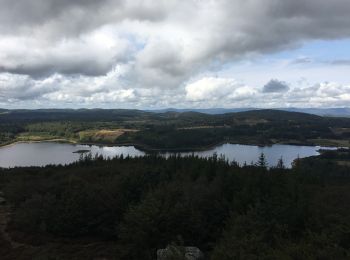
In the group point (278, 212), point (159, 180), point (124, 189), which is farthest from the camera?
point (159, 180)

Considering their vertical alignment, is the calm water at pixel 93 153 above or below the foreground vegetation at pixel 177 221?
below

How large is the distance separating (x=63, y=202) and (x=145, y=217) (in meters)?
16.0

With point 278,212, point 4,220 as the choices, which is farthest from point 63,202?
point 278,212

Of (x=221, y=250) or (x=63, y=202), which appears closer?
(x=221, y=250)

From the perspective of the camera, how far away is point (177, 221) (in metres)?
34.0

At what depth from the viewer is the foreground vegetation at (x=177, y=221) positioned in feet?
79.6

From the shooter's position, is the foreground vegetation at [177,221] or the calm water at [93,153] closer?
the foreground vegetation at [177,221]

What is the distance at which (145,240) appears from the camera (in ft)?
107

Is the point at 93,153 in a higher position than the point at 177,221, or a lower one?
lower

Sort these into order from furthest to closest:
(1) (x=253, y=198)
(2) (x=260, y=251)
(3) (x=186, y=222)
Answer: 1. (1) (x=253, y=198)
2. (3) (x=186, y=222)
3. (2) (x=260, y=251)

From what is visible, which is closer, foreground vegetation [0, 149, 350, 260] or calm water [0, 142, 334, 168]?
foreground vegetation [0, 149, 350, 260]

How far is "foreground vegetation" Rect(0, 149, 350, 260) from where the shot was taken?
2425 centimetres

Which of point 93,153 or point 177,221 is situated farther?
point 93,153

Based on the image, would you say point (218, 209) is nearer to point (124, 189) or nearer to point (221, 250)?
point (124, 189)
